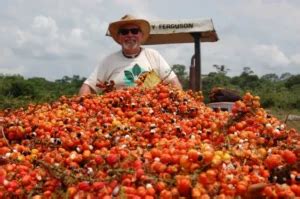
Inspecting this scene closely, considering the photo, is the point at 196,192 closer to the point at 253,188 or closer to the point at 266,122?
the point at 253,188

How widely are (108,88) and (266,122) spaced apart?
97.6 inches

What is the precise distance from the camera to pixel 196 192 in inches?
81.6

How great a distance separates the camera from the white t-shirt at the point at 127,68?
231 inches

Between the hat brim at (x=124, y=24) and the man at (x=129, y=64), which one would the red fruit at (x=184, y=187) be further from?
the hat brim at (x=124, y=24)

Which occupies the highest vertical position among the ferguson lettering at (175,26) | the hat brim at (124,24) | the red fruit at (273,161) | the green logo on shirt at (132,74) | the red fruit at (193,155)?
the ferguson lettering at (175,26)

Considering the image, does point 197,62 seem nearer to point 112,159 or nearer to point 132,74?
point 132,74

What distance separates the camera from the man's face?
5973mm

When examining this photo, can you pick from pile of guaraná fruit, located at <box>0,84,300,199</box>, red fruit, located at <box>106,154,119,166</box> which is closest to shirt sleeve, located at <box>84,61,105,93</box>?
pile of guaraná fruit, located at <box>0,84,300,199</box>

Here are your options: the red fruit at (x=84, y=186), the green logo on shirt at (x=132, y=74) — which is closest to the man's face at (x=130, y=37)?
the green logo on shirt at (x=132, y=74)

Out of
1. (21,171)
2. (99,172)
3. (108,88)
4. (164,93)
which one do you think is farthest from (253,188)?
(108,88)

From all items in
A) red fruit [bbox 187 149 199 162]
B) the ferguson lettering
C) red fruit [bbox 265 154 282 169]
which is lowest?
red fruit [bbox 265 154 282 169]

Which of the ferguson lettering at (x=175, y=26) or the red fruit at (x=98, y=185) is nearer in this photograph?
the red fruit at (x=98, y=185)

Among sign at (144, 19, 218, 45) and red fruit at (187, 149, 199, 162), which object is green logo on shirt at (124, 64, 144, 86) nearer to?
sign at (144, 19, 218, 45)

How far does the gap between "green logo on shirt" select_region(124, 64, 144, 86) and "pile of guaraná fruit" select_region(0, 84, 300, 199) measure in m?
1.60
